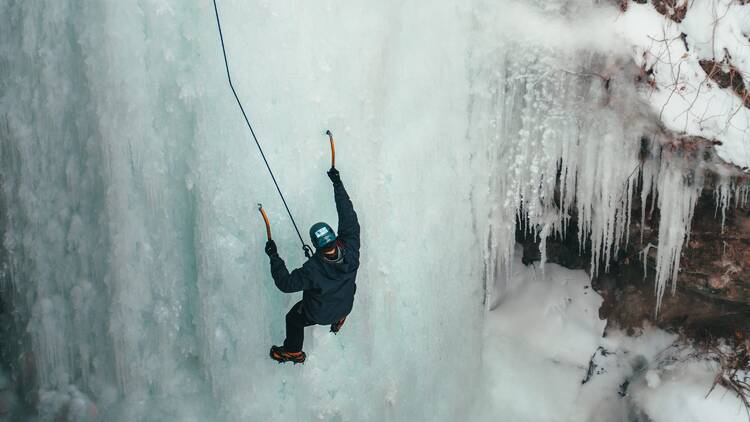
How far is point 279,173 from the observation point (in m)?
4.32

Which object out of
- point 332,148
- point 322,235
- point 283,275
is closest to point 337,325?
point 283,275

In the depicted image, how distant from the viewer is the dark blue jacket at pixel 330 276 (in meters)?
3.98

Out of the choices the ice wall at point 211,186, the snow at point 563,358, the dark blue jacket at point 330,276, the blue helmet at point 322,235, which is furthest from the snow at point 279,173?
the snow at point 563,358

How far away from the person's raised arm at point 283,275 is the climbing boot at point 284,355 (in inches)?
22.4

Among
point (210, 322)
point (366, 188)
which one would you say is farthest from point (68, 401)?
point (366, 188)

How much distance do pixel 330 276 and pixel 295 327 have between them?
476mm

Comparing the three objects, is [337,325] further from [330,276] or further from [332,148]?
[332,148]

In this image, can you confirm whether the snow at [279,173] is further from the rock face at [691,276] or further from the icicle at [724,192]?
the rock face at [691,276]

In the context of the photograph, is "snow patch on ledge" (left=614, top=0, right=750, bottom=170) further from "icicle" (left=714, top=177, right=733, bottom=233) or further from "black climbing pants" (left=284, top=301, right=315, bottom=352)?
"black climbing pants" (left=284, top=301, right=315, bottom=352)

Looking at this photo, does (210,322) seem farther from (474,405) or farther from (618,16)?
(618,16)

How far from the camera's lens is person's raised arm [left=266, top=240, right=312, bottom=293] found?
12.9 feet

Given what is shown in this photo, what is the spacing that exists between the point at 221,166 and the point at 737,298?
13.2 ft

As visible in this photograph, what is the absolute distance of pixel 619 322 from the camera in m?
6.34

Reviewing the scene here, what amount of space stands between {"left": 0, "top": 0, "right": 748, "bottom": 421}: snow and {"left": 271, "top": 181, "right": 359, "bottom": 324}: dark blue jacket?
0.37 metres
